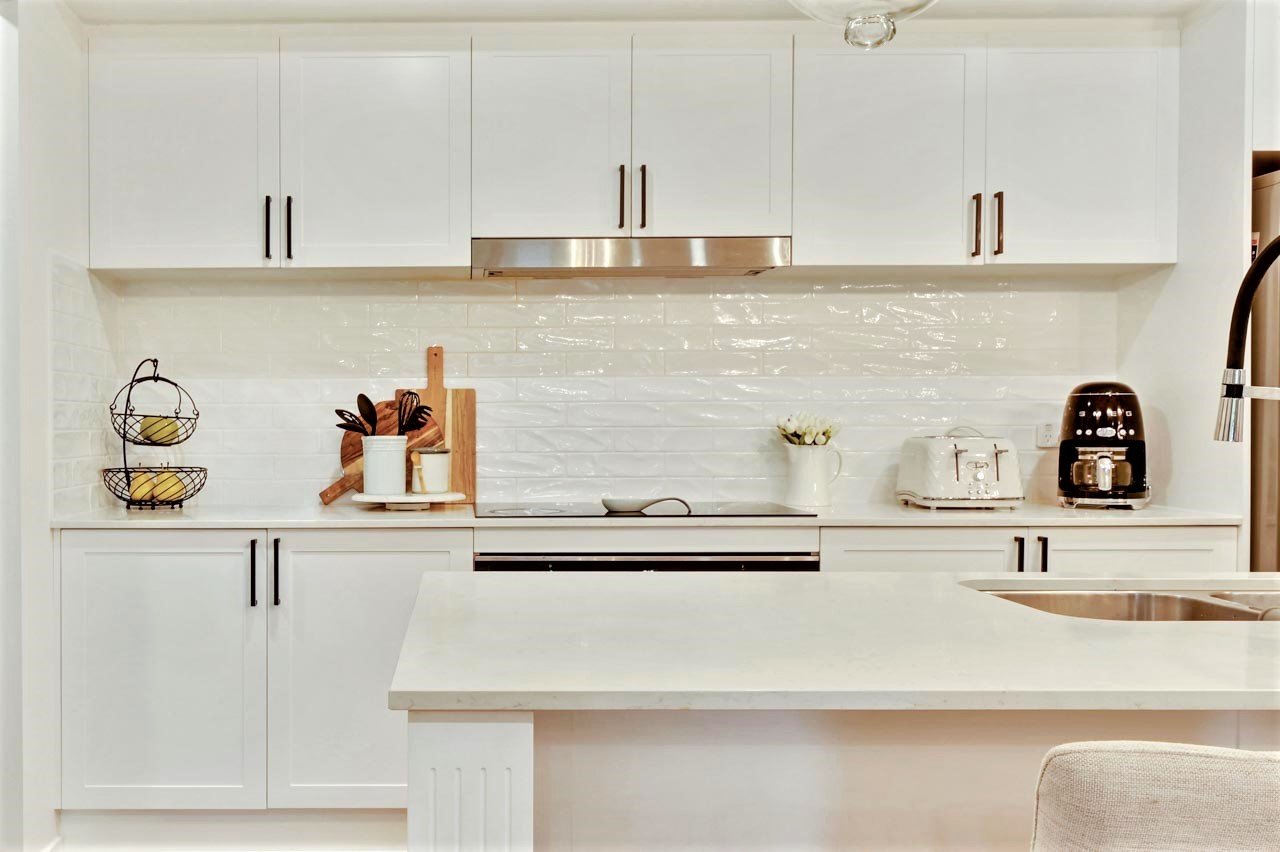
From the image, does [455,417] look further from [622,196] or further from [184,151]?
[184,151]

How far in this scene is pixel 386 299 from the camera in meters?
3.10

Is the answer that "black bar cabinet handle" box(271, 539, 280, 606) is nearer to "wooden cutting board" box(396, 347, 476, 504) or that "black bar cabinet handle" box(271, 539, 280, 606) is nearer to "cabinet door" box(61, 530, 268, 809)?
"cabinet door" box(61, 530, 268, 809)

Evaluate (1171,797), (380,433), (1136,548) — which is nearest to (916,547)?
(1136,548)

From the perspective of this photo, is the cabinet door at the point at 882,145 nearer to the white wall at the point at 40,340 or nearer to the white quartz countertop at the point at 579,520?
the white quartz countertop at the point at 579,520

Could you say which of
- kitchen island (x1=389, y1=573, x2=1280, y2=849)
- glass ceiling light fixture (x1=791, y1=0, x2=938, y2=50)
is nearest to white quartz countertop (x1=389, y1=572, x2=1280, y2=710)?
kitchen island (x1=389, y1=573, x2=1280, y2=849)

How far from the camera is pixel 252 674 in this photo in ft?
8.43

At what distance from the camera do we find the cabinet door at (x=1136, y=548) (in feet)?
8.59

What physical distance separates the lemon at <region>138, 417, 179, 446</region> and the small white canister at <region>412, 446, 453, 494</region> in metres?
0.73

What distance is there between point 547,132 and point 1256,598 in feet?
6.89

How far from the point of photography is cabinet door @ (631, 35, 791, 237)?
279 cm

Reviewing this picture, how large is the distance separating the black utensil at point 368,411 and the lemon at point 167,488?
550 mm

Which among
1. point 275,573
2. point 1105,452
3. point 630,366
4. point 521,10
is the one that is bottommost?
point 275,573

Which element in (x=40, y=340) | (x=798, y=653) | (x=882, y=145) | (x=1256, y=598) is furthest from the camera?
(x=882, y=145)

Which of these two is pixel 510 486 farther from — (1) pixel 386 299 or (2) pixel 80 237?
(2) pixel 80 237
